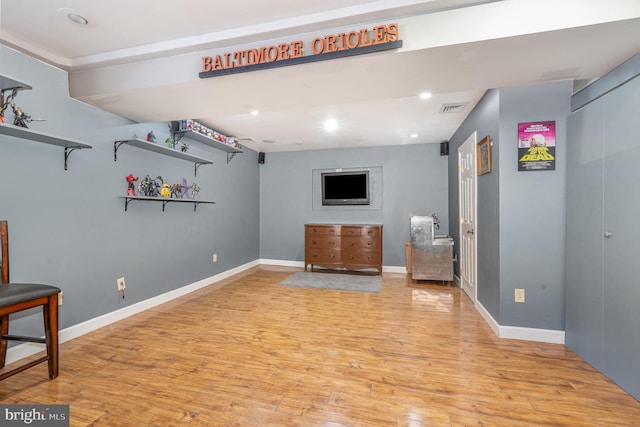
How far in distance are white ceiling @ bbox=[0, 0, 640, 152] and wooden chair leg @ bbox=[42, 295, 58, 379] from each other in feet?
5.52

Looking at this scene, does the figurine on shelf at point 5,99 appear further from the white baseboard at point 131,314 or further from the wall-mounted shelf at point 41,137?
the white baseboard at point 131,314

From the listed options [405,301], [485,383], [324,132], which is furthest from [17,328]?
[324,132]

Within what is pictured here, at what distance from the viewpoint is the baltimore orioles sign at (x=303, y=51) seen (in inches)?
68.1

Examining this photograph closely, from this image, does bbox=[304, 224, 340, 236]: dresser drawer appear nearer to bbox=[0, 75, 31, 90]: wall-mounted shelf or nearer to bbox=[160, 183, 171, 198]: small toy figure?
bbox=[160, 183, 171, 198]: small toy figure

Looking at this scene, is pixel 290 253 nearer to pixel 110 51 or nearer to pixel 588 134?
pixel 110 51

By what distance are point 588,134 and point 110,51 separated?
3.67 meters

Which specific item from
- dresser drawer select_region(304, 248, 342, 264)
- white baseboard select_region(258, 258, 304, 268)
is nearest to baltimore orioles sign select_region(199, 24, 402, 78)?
dresser drawer select_region(304, 248, 342, 264)

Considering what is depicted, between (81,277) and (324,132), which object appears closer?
(81,277)

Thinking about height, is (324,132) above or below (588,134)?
above

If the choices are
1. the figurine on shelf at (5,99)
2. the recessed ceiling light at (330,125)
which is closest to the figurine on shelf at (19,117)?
the figurine on shelf at (5,99)

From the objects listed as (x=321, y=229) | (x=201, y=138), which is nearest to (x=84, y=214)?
(x=201, y=138)

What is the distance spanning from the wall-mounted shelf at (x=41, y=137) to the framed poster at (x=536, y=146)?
3605 millimetres

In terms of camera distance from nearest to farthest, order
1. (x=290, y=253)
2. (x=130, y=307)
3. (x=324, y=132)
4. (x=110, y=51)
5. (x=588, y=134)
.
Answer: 1. (x=588, y=134)
2. (x=110, y=51)
3. (x=130, y=307)
4. (x=324, y=132)
5. (x=290, y=253)

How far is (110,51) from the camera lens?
2.22 m
